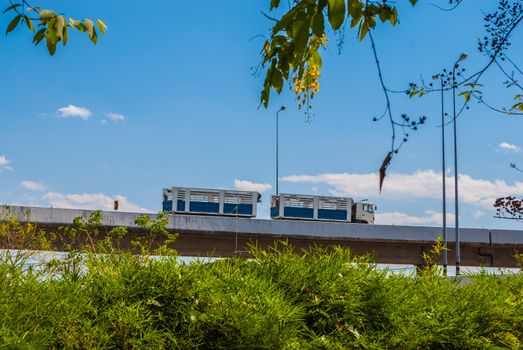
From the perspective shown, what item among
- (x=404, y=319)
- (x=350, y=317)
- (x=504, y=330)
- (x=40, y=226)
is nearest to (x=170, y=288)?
(x=350, y=317)

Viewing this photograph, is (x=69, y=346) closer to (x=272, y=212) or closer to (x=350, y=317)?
(x=350, y=317)

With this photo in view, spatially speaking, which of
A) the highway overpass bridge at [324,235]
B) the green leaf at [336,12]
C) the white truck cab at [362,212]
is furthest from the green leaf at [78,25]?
the white truck cab at [362,212]

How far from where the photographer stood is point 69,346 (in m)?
3.58

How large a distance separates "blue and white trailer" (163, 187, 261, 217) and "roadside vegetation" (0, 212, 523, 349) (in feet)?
134

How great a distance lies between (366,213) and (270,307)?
149ft

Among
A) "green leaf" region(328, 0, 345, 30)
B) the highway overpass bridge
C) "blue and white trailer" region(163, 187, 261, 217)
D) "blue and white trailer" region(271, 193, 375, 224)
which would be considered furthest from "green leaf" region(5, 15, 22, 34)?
"blue and white trailer" region(271, 193, 375, 224)

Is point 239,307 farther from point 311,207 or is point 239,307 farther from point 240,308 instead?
point 311,207

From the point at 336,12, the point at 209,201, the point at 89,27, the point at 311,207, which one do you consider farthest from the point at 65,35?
the point at 311,207

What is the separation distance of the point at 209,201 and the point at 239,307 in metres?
42.1

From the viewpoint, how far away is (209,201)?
45.8 meters

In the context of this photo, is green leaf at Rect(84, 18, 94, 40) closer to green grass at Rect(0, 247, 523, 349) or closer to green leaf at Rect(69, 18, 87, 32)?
green leaf at Rect(69, 18, 87, 32)

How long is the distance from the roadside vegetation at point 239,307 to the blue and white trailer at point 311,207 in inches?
1640

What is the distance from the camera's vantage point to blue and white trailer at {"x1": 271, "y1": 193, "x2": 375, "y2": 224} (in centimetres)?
4653

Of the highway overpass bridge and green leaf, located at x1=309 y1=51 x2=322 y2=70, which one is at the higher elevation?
green leaf, located at x1=309 y1=51 x2=322 y2=70
